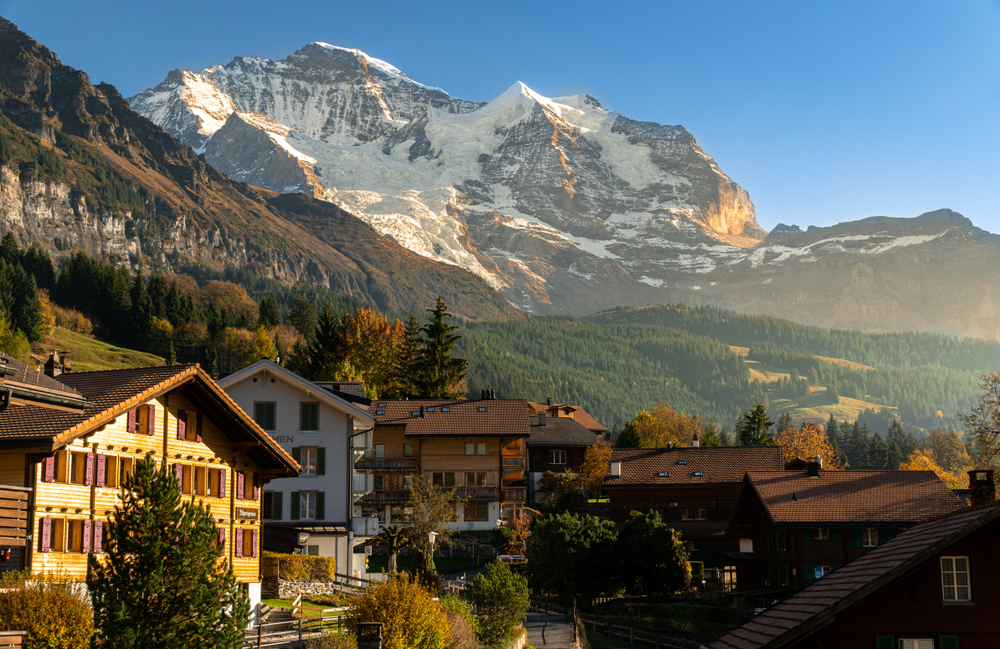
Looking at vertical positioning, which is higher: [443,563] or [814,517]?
[814,517]

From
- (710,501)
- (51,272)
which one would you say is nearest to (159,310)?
(51,272)

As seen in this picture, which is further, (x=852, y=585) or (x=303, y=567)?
(x=303, y=567)

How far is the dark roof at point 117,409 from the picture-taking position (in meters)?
30.4

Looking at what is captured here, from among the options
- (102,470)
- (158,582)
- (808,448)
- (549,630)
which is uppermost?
(808,448)

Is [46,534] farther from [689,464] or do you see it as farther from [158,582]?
[689,464]

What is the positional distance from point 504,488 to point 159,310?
102357 millimetres

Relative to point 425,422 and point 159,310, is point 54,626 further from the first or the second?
point 159,310

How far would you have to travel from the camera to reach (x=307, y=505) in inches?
2470

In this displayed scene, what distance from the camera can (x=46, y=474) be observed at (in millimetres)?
32219

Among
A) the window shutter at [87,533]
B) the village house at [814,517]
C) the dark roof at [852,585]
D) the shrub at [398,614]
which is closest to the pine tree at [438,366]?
the village house at [814,517]

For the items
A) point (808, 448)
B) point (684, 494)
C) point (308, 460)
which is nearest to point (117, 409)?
point (308, 460)

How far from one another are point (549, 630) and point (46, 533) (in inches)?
1049

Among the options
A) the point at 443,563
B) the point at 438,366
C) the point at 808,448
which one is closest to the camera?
the point at 443,563

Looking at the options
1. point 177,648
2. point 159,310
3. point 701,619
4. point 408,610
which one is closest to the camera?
point 177,648
